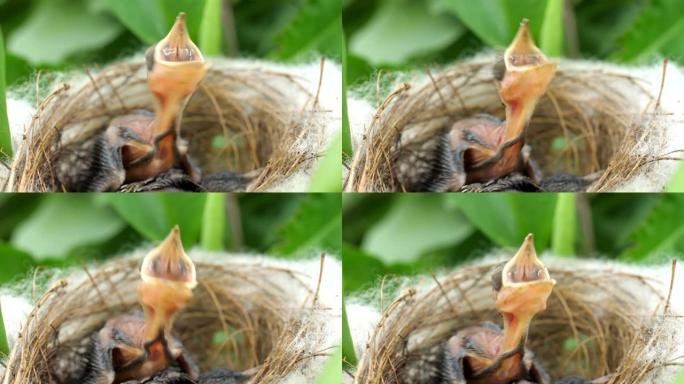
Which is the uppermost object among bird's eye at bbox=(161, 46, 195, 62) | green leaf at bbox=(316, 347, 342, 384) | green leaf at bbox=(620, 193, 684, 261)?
bird's eye at bbox=(161, 46, 195, 62)

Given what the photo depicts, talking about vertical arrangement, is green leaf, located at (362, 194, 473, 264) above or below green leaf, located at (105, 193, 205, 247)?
below

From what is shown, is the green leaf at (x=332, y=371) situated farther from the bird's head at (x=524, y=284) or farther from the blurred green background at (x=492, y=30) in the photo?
the blurred green background at (x=492, y=30)

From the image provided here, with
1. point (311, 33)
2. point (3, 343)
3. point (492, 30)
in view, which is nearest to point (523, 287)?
point (492, 30)

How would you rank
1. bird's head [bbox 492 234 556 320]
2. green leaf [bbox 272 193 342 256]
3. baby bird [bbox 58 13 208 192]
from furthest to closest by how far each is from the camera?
green leaf [bbox 272 193 342 256] < baby bird [bbox 58 13 208 192] < bird's head [bbox 492 234 556 320]

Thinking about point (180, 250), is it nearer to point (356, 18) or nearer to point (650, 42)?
point (356, 18)

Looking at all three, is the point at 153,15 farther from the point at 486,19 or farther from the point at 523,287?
the point at 523,287

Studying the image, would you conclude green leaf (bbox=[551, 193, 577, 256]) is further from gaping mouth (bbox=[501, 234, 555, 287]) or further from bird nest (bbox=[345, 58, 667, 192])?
gaping mouth (bbox=[501, 234, 555, 287])

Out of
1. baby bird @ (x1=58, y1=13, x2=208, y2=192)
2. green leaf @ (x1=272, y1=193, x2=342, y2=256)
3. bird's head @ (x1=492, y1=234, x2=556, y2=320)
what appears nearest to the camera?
bird's head @ (x1=492, y1=234, x2=556, y2=320)

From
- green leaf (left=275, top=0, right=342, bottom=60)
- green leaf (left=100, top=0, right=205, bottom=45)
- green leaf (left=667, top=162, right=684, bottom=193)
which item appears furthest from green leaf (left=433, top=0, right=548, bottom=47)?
green leaf (left=100, top=0, right=205, bottom=45)
